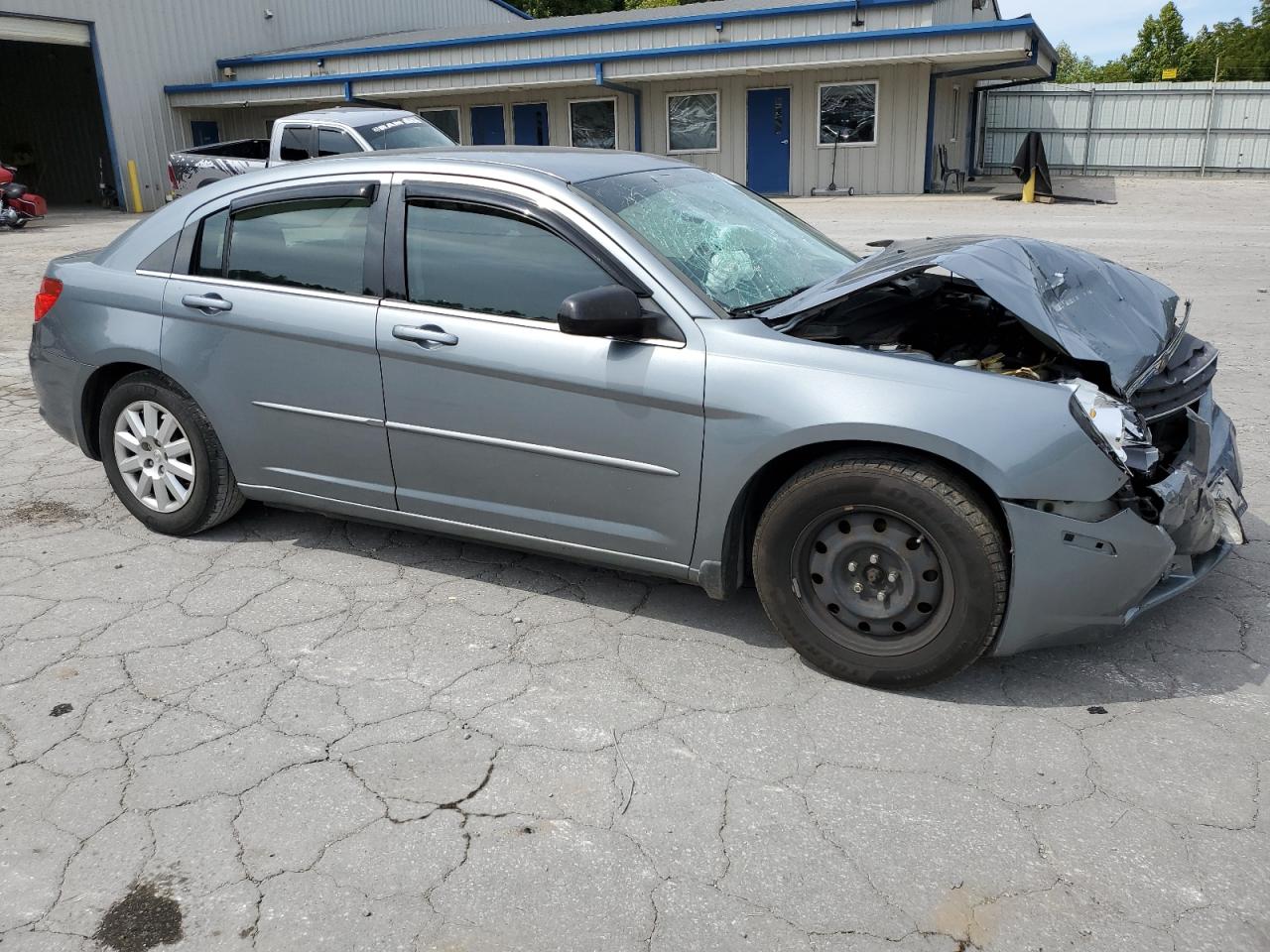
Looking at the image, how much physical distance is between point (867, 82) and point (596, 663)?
21248 millimetres

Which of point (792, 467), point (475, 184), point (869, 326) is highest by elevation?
point (475, 184)

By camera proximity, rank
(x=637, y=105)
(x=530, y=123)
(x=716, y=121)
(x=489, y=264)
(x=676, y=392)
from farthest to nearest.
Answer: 1. (x=530, y=123)
2. (x=637, y=105)
3. (x=716, y=121)
4. (x=489, y=264)
5. (x=676, y=392)

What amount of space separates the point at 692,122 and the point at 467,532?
21.8 metres

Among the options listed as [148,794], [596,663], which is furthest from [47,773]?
[596,663]

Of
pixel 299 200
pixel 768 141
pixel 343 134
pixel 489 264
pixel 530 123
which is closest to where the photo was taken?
pixel 489 264

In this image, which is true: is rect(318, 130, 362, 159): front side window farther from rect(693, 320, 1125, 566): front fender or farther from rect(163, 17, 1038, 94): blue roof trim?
rect(693, 320, 1125, 566): front fender

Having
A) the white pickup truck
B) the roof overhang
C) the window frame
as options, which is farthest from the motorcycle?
the window frame

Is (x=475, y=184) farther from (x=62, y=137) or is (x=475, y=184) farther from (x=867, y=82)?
(x=62, y=137)

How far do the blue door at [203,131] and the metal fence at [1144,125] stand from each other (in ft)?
68.8

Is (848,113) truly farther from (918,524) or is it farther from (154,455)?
(918,524)

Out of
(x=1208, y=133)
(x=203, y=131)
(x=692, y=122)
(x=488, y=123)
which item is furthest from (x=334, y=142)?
(x=1208, y=133)

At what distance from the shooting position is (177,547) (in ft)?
14.7

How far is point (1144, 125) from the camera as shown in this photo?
86.5ft

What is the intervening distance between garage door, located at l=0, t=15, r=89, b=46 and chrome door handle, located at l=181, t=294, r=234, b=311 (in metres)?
22.7
